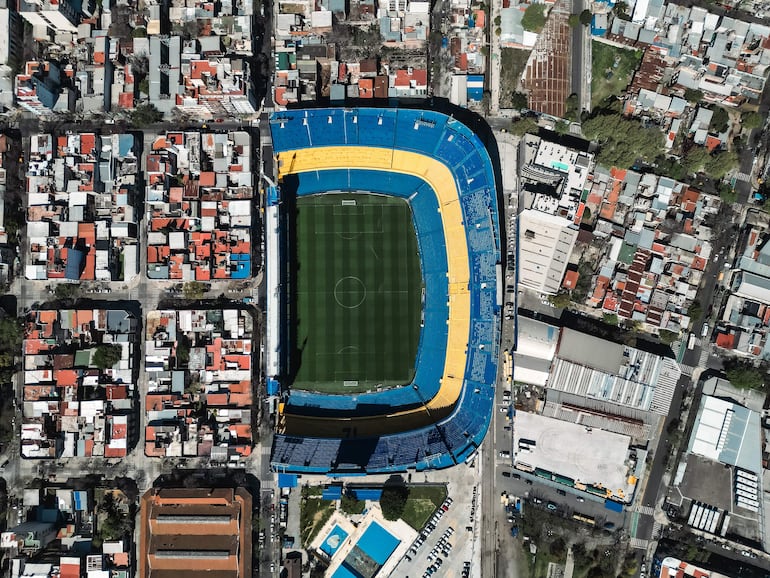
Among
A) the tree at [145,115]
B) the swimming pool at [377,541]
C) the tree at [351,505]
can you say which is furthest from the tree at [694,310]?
the tree at [145,115]

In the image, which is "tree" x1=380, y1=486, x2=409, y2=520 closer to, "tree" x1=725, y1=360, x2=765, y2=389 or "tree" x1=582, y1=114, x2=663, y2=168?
"tree" x1=725, y1=360, x2=765, y2=389

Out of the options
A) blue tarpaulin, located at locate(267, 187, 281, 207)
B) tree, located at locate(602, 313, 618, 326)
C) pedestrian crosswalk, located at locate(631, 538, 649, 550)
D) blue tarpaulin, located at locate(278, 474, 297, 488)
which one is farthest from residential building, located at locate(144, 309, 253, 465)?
pedestrian crosswalk, located at locate(631, 538, 649, 550)

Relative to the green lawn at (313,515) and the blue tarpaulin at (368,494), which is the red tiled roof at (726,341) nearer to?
the blue tarpaulin at (368,494)

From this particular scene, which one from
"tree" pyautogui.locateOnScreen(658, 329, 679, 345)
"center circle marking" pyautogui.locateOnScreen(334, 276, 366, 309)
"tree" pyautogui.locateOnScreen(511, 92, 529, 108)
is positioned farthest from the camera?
"tree" pyautogui.locateOnScreen(511, 92, 529, 108)

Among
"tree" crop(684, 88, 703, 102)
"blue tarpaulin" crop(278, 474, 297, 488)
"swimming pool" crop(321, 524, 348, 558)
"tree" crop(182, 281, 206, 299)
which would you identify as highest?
"tree" crop(684, 88, 703, 102)

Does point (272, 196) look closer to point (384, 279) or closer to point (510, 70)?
point (384, 279)

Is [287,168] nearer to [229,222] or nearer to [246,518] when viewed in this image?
[229,222]

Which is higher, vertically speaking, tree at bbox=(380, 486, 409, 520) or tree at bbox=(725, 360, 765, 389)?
tree at bbox=(725, 360, 765, 389)
